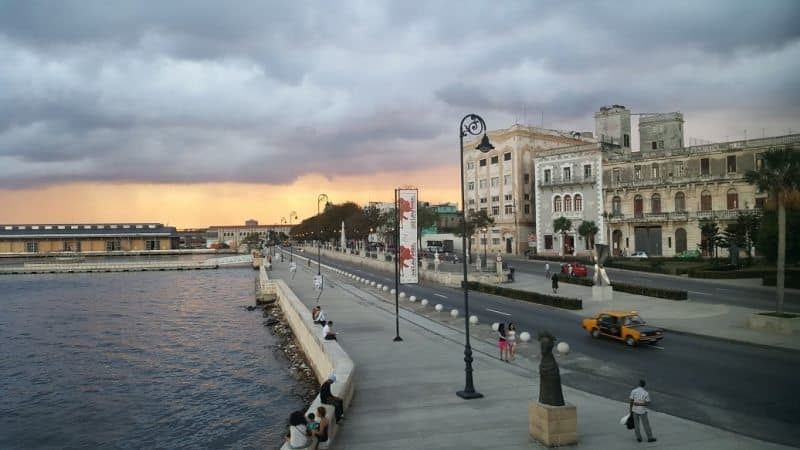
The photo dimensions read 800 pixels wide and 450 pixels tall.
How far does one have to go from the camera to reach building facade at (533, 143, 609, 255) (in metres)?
78.9

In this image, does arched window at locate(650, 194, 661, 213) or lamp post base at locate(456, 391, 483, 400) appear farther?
arched window at locate(650, 194, 661, 213)

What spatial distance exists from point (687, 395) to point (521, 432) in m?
7.15

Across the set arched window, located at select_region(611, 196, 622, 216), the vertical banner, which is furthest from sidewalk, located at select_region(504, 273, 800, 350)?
arched window, located at select_region(611, 196, 622, 216)

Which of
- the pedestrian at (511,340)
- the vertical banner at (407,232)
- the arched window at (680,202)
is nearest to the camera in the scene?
the pedestrian at (511,340)

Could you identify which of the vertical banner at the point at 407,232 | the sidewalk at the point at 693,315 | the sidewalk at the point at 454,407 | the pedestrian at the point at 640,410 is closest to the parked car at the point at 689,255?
the sidewalk at the point at 693,315

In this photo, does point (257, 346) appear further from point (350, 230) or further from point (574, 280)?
point (350, 230)

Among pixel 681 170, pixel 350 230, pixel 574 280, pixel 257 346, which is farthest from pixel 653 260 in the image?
pixel 350 230

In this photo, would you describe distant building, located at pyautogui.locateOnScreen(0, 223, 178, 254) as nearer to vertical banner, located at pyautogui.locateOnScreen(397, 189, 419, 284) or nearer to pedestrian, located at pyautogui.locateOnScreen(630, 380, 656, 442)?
vertical banner, located at pyautogui.locateOnScreen(397, 189, 419, 284)

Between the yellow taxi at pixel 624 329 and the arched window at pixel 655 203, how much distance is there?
166 feet

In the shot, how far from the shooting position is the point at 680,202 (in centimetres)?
6962

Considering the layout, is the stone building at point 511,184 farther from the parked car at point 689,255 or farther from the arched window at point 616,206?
the parked car at point 689,255

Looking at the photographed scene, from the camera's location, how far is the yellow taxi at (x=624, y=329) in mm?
25016

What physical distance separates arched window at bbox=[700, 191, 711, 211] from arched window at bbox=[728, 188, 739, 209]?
7.33ft

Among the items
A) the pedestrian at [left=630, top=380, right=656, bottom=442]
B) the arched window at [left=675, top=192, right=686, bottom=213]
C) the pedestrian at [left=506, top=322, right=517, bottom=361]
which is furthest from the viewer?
the arched window at [left=675, top=192, right=686, bottom=213]
